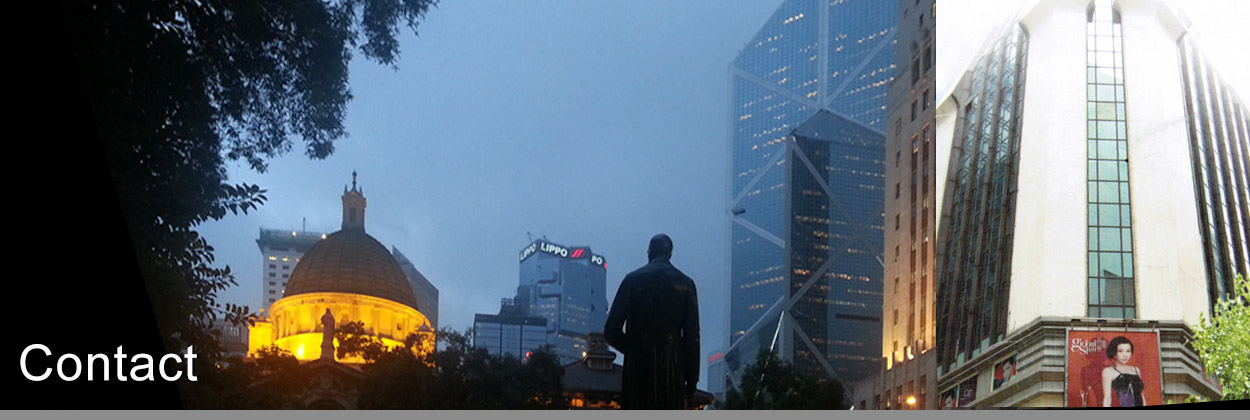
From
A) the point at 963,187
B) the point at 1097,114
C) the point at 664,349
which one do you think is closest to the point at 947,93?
the point at 963,187

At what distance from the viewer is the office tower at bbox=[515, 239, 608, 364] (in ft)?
167

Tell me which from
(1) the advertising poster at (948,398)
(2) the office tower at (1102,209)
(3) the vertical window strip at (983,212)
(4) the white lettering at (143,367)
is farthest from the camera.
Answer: (1) the advertising poster at (948,398)

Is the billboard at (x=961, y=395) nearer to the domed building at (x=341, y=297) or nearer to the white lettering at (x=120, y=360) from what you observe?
the white lettering at (x=120, y=360)

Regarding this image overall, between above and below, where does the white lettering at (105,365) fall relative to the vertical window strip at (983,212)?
below

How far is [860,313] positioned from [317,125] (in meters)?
40.3

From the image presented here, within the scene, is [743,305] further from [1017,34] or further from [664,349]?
[664,349]

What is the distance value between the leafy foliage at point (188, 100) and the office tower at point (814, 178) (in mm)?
37703

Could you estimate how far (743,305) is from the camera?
53406 millimetres

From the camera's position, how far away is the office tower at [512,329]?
4925cm

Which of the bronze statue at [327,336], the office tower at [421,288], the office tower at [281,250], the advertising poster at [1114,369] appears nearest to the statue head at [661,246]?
the advertising poster at [1114,369]

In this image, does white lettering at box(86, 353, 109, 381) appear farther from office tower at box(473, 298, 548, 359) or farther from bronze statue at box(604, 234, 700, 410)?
office tower at box(473, 298, 548, 359)

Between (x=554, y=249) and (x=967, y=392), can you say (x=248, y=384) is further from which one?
(x=554, y=249)

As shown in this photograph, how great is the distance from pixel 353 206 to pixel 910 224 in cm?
2398

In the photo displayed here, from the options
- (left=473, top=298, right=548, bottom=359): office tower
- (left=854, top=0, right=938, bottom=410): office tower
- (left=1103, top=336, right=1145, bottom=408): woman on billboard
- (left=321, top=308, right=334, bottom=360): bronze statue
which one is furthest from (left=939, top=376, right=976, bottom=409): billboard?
(left=473, top=298, right=548, bottom=359): office tower
